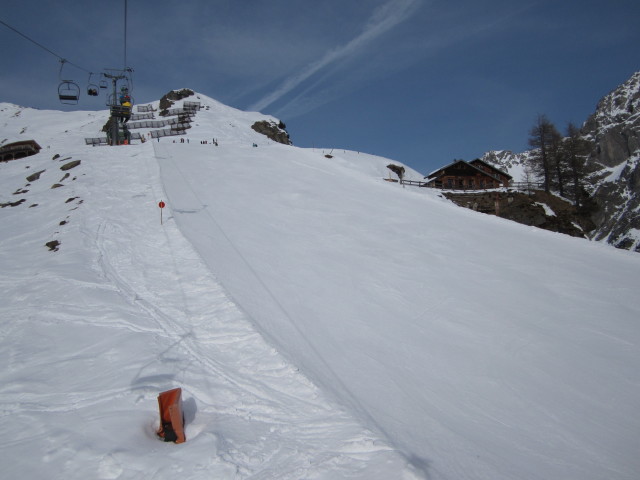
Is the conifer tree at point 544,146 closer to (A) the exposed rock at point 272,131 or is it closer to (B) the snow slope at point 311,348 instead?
(B) the snow slope at point 311,348

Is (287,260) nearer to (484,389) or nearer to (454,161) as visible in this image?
(484,389)

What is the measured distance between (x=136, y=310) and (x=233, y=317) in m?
2.23

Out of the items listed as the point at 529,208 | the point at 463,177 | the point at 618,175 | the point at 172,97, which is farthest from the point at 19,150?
the point at 618,175

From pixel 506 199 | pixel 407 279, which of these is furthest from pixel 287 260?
pixel 506 199

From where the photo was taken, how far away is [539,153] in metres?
48.2

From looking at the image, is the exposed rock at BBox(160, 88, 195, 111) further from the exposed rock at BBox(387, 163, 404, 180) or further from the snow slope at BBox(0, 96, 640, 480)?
the snow slope at BBox(0, 96, 640, 480)

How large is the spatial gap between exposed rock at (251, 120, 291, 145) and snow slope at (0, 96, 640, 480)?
237 feet

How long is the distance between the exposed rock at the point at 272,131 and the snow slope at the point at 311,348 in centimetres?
7238

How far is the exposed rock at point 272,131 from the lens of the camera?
86062 mm

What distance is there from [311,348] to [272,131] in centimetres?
8664

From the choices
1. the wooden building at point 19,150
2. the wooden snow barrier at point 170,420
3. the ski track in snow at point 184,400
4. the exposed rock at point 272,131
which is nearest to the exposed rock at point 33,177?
the ski track in snow at point 184,400

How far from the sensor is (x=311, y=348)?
286 inches

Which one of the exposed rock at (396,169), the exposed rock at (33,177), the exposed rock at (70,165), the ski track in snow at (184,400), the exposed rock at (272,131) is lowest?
the ski track in snow at (184,400)

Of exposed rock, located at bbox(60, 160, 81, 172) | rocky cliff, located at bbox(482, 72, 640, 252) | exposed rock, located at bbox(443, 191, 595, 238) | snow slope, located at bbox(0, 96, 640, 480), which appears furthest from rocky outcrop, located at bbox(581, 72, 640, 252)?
exposed rock, located at bbox(60, 160, 81, 172)
